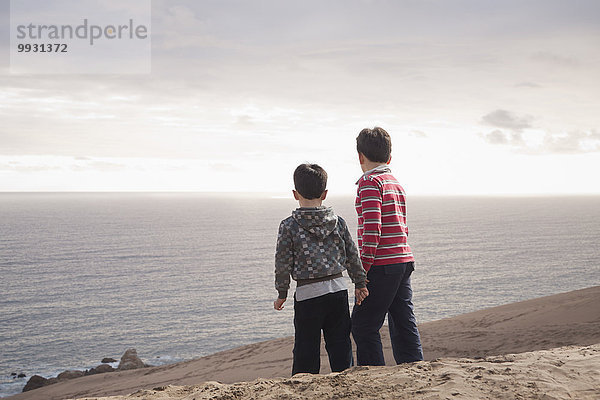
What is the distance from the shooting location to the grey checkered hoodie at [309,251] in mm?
4371

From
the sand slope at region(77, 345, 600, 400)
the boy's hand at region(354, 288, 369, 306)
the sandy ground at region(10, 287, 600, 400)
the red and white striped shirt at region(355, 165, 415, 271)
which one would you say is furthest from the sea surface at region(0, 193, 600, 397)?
the red and white striped shirt at region(355, 165, 415, 271)

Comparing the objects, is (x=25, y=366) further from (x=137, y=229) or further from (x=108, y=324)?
(x=137, y=229)

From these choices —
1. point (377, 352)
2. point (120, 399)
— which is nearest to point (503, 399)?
point (377, 352)

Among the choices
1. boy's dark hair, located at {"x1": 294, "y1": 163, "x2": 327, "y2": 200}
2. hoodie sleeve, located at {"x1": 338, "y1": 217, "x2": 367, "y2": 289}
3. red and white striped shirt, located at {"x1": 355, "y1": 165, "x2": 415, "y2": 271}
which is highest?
boy's dark hair, located at {"x1": 294, "y1": 163, "x2": 327, "y2": 200}

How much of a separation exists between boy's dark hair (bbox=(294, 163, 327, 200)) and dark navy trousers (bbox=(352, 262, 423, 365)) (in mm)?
947

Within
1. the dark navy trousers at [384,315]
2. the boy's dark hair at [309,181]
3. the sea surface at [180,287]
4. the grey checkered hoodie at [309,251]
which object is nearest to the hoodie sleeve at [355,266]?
the grey checkered hoodie at [309,251]

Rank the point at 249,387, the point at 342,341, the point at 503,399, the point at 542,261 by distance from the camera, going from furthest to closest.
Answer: the point at 542,261 → the point at 342,341 → the point at 249,387 → the point at 503,399

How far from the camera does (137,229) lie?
128 m

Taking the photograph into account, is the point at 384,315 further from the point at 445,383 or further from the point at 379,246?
the point at 445,383

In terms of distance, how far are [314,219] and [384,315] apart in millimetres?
1202

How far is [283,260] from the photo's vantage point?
4.37 metres

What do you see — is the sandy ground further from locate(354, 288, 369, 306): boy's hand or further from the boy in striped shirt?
locate(354, 288, 369, 306): boy's hand

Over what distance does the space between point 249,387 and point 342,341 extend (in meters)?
0.99

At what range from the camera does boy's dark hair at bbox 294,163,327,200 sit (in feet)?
14.5
